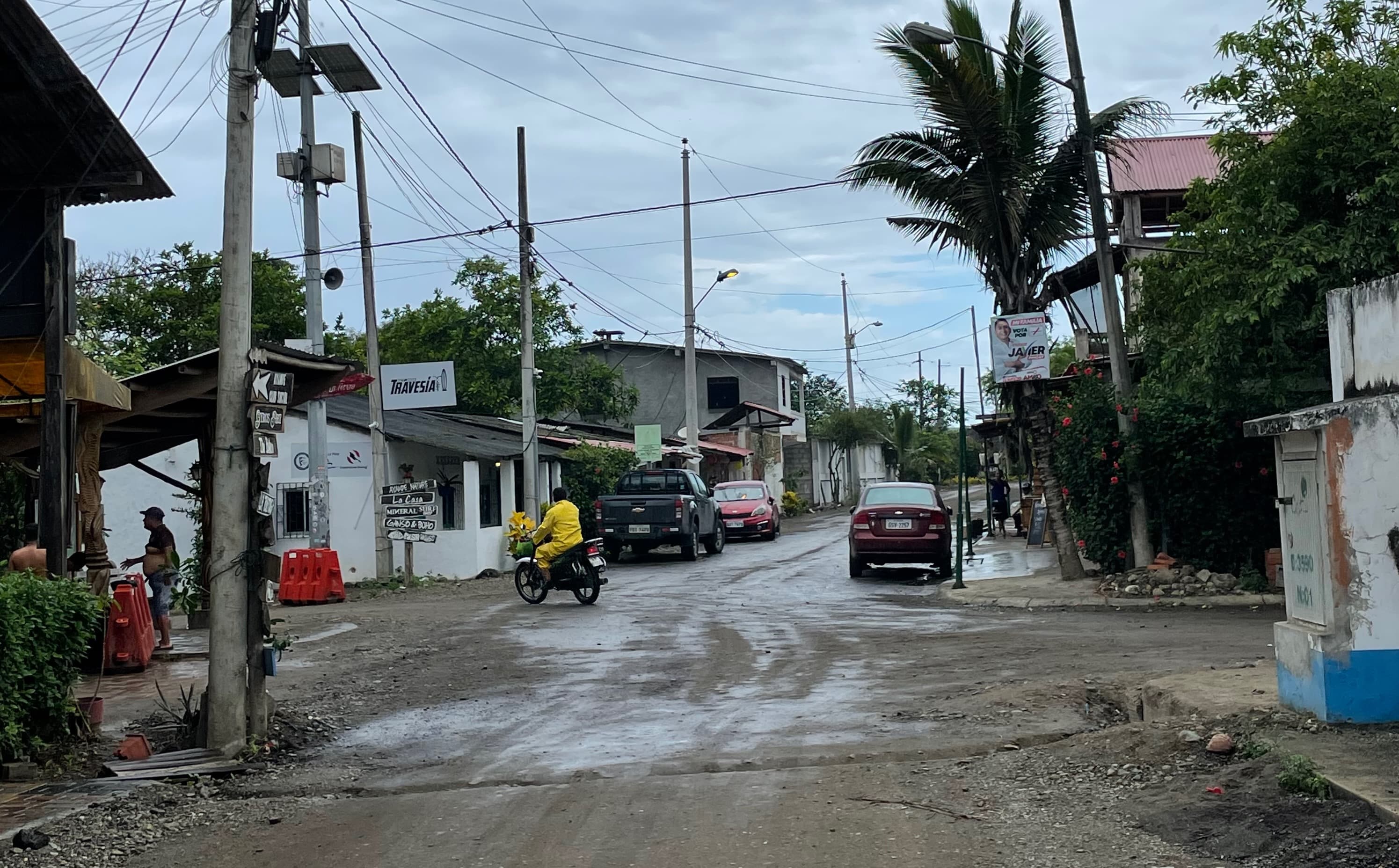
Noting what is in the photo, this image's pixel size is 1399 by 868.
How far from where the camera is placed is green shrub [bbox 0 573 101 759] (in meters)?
8.16

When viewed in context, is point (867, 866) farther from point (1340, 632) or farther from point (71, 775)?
point (71, 775)

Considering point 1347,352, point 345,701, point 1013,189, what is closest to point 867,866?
point 1347,352

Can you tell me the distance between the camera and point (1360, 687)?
303 inches

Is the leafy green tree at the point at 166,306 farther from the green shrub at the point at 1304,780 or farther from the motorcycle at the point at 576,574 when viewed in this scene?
the green shrub at the point at 1304,780

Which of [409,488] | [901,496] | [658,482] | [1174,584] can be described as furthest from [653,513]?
[1174,584]

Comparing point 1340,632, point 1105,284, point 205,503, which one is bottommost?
point 1340,632

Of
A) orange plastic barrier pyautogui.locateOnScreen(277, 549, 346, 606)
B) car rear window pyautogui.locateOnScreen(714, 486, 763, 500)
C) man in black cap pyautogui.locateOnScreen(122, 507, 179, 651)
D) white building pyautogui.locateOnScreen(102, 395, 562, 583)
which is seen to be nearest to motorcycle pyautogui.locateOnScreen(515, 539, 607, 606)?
orange plastic barrier pyautogui.locateOnScreen(277, 549, 346, 606)

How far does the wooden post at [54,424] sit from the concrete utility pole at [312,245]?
8.75m

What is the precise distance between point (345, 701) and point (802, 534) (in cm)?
2872

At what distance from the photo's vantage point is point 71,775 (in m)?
8.41

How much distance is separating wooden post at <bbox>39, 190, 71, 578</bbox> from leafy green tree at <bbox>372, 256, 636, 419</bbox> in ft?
102

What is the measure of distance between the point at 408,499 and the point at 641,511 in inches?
244

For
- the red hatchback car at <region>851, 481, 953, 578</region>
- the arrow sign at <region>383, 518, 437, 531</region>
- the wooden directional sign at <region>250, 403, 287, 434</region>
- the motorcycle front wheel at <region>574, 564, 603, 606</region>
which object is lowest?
the motorcycle front wheel at <region>574, 564, 603, 606</region>

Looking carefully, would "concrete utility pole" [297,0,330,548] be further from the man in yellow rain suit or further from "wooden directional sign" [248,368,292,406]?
"wooden directional sign" [248,368,292,406]
